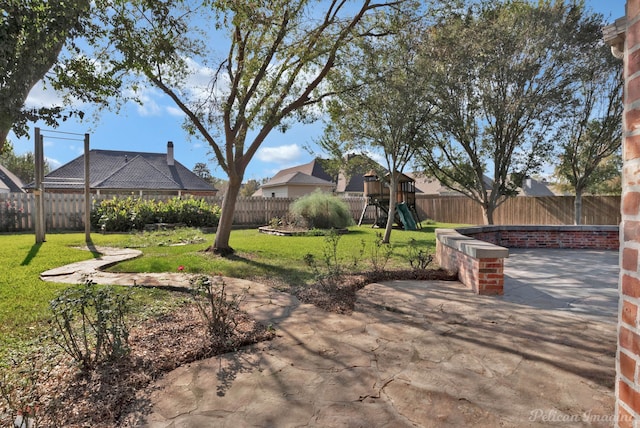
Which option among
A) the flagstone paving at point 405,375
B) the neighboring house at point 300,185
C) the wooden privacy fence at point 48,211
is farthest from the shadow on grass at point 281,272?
the neighboring house at point 300,185

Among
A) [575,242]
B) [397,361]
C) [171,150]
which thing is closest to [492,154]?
[575,242]

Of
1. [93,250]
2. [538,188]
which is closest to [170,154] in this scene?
[93,250]

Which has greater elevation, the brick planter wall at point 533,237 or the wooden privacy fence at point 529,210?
the wooden privacy fence at point 529,210

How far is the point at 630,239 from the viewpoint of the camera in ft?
4.26

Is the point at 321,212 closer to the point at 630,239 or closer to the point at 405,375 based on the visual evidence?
the point at 405,375

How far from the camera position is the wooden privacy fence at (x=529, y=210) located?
14.2m

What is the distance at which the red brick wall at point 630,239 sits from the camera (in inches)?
49.8

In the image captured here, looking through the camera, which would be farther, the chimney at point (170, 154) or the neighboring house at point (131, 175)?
the chimney at point (170, 154)

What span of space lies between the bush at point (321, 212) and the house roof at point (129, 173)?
13.0m

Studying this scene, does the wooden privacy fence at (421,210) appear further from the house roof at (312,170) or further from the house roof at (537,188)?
the house roof at (537,188)

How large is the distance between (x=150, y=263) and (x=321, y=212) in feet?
23.1

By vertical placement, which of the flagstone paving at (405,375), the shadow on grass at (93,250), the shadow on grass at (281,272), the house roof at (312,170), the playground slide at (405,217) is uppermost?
the house roof at (312,170)

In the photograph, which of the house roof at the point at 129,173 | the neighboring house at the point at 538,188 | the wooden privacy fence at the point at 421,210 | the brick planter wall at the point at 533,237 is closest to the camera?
the brick planter wall at the point at 533,237

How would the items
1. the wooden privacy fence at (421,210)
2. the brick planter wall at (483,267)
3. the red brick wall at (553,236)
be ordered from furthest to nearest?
1. the wooden privacy fence at (421,210)
2. the red brick wall at (553,236)
3. the brick planter wall at (483,267)
